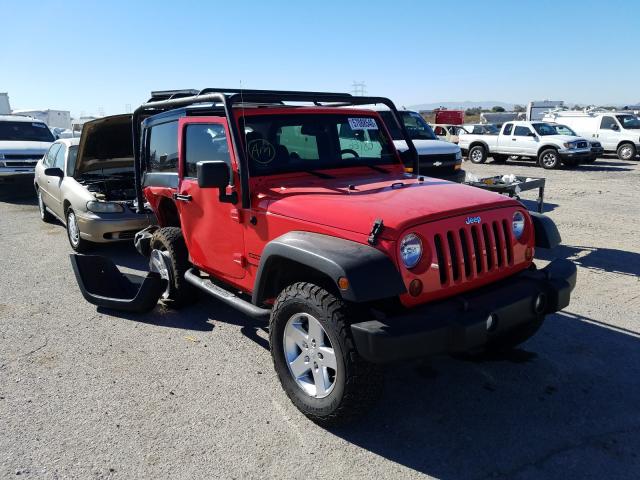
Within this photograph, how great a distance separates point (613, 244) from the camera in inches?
301

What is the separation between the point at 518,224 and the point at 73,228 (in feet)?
21.2

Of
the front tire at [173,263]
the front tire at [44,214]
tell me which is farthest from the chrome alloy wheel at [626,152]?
the front tire at [173,263]

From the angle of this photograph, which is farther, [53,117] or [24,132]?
[53,117]

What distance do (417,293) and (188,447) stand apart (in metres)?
1.66

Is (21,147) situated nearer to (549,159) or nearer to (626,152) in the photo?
(549,159)

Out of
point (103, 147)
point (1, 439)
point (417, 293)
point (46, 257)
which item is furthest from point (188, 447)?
point (103, 147)

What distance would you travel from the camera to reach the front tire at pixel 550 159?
18.7 meters

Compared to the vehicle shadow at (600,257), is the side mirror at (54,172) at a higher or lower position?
higher

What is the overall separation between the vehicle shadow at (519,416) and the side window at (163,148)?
2.90 m

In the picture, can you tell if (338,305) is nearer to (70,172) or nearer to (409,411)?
(409,411)

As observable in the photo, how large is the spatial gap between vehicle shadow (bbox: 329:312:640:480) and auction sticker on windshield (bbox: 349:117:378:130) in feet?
7.04

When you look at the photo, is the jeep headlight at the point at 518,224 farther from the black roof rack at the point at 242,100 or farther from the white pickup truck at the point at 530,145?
the white pickup truck at the point at 530,145

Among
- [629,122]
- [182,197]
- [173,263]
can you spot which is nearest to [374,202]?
[182,197]

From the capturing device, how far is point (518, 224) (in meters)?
3.69
